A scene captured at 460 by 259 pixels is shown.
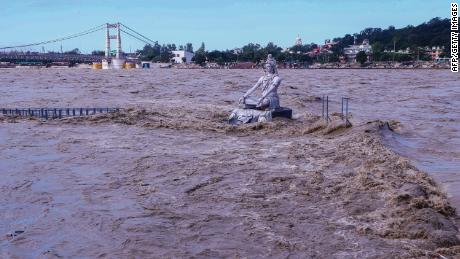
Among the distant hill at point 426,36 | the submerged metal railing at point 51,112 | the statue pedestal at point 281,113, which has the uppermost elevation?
the distant hill at point 426,36

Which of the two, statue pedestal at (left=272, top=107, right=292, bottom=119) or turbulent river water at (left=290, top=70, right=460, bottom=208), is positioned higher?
statue pedestal at (left=272, top=107, right=292, bottom=119)

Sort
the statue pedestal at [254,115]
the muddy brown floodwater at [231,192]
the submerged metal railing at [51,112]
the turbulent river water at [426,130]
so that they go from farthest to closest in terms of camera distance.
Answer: the submerged metal railing at [51,112]
the statue pedestal at [254,115]
the turbulent river water at [426,130]
the muddy brown floodwater at [231,192]

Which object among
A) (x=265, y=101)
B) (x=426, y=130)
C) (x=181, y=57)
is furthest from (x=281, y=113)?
(x=181, y=57)

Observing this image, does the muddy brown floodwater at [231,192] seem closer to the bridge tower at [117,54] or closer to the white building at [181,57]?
the bridge tower at [117,54]

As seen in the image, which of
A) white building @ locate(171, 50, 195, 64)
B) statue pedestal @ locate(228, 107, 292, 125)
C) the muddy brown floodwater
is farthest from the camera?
white building @ locate(171, 50, 195, 64)

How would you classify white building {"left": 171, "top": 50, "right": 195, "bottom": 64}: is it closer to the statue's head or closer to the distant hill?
the distant hill

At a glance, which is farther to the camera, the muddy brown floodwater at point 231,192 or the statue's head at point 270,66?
the statue's head at point 270,66

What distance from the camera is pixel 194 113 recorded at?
77.8 ft

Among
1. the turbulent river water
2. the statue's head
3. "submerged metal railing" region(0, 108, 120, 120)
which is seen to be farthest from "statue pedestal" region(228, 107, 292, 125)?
"submerged metal railing" region(0, 108, 120, 120)

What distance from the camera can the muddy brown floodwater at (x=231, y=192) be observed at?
23.2 ft

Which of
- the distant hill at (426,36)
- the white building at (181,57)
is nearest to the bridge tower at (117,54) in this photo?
the white building at (181,57)

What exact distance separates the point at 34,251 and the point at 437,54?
448 ft

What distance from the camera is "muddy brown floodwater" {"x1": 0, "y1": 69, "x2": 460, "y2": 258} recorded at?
7.09m

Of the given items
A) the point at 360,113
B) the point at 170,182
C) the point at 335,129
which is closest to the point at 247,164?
the point at 170,182
